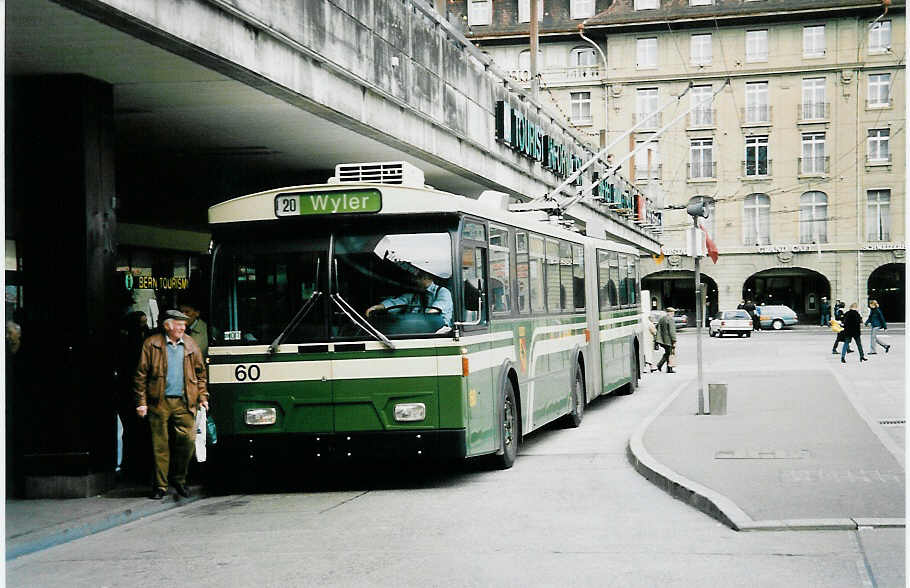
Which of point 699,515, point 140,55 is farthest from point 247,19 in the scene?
point 699,515

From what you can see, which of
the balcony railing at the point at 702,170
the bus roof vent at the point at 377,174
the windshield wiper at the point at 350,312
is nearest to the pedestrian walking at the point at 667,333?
the bus roof vent at the point at 377,174

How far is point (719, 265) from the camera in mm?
74188

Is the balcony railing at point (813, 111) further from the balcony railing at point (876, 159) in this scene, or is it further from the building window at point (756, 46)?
the building window at point (756, 46)

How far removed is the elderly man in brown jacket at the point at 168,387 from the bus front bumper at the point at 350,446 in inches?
19.5

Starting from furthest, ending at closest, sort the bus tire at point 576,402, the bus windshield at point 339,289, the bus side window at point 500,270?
→ the bus tire at point 576,402, the bus side window at point 500,270, the bus windshield at point 339,289

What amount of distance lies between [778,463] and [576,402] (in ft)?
19.3

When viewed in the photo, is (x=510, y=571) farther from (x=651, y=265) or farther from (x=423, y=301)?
(x=651, y=265)

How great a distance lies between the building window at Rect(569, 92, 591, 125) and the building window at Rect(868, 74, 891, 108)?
1631 centimetres

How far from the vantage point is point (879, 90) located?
231ft

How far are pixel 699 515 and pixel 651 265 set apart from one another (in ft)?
220

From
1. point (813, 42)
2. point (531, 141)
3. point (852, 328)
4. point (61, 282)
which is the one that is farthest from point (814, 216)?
point (61, 282)

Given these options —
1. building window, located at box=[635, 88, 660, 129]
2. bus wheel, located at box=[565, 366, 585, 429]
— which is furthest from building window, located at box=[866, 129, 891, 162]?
bus wheel, located at box=[565, 366, 585, 429]

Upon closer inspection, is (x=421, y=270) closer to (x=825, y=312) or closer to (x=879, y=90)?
(x=825, y=312)

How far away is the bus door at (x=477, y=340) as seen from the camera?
38.6ft
